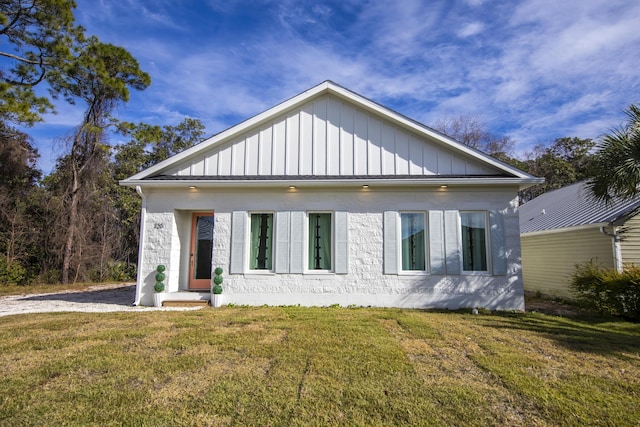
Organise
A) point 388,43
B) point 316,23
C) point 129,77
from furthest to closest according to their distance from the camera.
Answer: point 129,77, point 388,43, point 316,23

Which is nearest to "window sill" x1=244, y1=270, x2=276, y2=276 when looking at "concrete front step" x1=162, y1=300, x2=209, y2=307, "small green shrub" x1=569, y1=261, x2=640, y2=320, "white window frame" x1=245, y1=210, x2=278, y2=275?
"white window frame" x1=245, y1=210, x2=278, y2=275

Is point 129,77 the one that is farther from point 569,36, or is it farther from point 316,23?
point 569,36

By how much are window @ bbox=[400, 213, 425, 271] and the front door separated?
5.35 m

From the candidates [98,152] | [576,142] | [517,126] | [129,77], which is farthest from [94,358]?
[576,142]

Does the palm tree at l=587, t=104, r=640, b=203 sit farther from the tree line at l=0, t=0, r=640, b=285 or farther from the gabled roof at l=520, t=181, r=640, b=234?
the tree line at l=0, t=0, r=640, b=285

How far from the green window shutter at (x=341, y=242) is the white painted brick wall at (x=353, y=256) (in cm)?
12

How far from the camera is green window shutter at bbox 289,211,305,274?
28.1ft

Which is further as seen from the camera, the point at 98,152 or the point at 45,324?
the point at 98,152

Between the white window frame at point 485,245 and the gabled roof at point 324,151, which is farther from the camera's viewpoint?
the gabled roof at point 324,151

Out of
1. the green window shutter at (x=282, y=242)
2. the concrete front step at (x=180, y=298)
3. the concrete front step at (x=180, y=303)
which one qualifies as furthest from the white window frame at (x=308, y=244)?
the concrete front step at (x=180, y=303)

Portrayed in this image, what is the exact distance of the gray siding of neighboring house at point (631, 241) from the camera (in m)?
8.99

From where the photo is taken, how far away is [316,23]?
10.9m

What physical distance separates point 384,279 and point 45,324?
277 inches

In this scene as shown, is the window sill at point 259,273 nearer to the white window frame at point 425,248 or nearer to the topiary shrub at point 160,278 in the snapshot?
the topiary shrub at point 160,278
